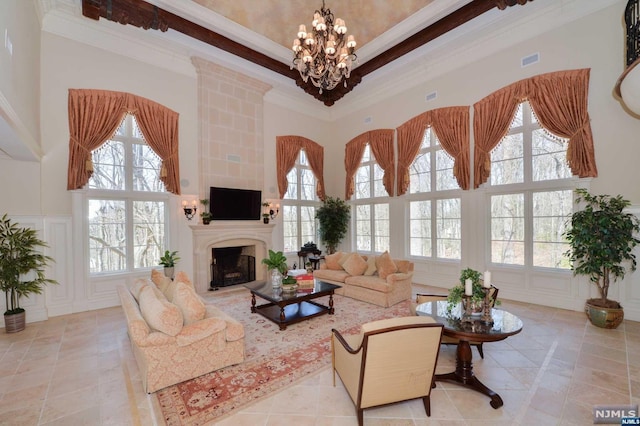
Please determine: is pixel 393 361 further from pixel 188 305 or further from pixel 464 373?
pixel 188 305

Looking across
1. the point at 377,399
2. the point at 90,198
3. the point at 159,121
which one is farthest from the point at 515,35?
the point at 90,198

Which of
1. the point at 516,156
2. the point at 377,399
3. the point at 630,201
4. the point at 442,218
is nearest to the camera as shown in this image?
the point at 377,399

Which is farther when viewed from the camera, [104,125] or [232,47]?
[232,47]

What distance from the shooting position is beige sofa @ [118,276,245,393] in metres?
2.73

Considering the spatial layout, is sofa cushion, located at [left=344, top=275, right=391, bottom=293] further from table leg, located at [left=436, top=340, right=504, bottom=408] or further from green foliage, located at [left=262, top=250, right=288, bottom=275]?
table leg, located at [left=436, top=340, right=504, bottom=408]

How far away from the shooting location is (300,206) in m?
8.79

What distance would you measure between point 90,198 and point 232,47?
429 centimetres

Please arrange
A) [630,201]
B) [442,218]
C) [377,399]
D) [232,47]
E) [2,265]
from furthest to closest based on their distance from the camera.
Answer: [442,218] → [232,47] → [630,201] → [2,265] → [377,399]

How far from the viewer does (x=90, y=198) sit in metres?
5.43

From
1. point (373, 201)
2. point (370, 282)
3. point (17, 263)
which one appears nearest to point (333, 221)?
point (373, 201)

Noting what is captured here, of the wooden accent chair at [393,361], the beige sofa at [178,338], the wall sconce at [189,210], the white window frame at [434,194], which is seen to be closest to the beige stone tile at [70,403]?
the beige sofa at [178,338]

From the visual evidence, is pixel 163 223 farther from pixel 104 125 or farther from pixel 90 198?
pixel 104 125
